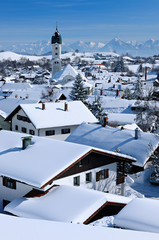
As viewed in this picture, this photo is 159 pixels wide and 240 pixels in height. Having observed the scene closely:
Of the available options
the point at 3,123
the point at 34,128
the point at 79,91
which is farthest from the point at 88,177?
the point at 79,91

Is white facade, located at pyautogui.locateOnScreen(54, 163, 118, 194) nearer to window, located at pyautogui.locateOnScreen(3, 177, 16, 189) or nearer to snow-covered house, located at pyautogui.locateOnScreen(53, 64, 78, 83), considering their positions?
window, located at pyautogui.locateOnScreen(3, 177, 16, 189)

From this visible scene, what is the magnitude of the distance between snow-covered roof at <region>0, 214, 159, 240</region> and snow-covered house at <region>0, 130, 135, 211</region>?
32.2ft

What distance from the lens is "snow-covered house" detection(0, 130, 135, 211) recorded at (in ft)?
53.7

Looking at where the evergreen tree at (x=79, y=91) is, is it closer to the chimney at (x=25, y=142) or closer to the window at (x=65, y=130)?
the window at (x=65, y=130)

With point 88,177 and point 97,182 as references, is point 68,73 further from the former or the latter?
point 88,177

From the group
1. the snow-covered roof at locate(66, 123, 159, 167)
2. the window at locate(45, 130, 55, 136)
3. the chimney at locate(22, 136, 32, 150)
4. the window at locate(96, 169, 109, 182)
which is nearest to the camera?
the chimney at locate(22, 136, 32, 150)

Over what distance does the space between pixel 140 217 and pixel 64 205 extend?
4.03m

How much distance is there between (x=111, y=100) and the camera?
59.9 meters

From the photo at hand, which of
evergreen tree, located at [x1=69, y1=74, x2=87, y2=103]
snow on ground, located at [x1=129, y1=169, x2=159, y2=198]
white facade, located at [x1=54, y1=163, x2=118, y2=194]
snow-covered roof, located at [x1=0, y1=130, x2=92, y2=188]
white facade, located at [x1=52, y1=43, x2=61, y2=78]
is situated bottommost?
snow on ground, located at [x1=129, y1=169, x2=159, y2=198]

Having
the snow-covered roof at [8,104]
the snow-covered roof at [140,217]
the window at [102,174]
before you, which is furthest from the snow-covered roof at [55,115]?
the snow-covered roof at [140,217]

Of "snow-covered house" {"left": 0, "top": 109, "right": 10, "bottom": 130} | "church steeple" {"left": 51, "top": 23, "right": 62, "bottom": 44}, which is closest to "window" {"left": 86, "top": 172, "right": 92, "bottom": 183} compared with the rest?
"snow-covered house" {"left": 0, "top": 109, "right": 10, "bottom": 130}

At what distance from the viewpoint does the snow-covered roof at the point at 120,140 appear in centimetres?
2544

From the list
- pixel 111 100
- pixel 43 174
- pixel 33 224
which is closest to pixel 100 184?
pixel 43 174

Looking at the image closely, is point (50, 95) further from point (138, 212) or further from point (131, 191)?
point (138, 212)
